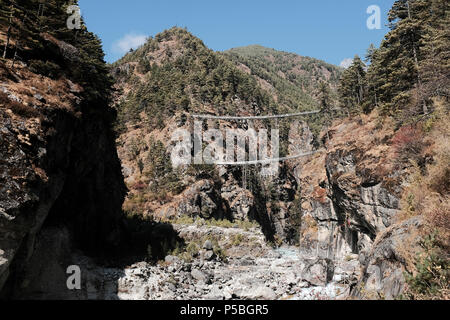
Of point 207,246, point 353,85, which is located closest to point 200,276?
point 207,246

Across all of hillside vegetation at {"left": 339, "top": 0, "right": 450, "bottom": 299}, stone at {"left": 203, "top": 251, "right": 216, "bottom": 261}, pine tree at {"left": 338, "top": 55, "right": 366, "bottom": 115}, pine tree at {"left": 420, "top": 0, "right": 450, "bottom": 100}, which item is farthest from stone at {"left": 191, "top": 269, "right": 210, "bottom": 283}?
pine tree at {"left": 338, "top": 55, "right": 366, "bottom": 115}

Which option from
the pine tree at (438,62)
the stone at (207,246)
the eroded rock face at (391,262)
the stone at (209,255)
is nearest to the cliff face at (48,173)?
the stone at (209,255)

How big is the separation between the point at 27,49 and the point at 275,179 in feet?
229

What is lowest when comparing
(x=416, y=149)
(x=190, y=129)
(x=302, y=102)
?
(x=416, y=149)

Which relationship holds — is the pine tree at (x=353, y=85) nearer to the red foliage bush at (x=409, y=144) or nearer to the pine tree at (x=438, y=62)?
the pine tree at (x=438, y=62)

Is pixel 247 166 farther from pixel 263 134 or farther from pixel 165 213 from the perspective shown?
pixel 165 213

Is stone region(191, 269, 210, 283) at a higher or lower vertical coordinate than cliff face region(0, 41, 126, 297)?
lower

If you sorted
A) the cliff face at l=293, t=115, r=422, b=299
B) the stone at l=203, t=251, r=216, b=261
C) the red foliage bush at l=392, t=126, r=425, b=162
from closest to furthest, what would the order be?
the cliff face at l=293, t=115, r=422, b=299 → the red foliage bush at l=392, t=126, r=425, b=162 → the stone at l=203, t=251, r=216, b=261

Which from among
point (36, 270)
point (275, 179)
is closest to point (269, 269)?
point (36, 270)

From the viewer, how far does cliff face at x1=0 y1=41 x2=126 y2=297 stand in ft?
35.7

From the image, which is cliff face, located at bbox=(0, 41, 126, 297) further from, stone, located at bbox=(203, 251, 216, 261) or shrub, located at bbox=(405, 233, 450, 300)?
shrub, located at bbox=(405, 233, 450, 300)

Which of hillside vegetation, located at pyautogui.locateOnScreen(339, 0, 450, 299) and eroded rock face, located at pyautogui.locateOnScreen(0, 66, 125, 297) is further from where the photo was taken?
eroded rock face, located at pyautogui.locateOnScreen(0, 66, 125, 297)

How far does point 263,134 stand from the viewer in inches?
3159

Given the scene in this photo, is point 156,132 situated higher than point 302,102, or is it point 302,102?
point 302,102
